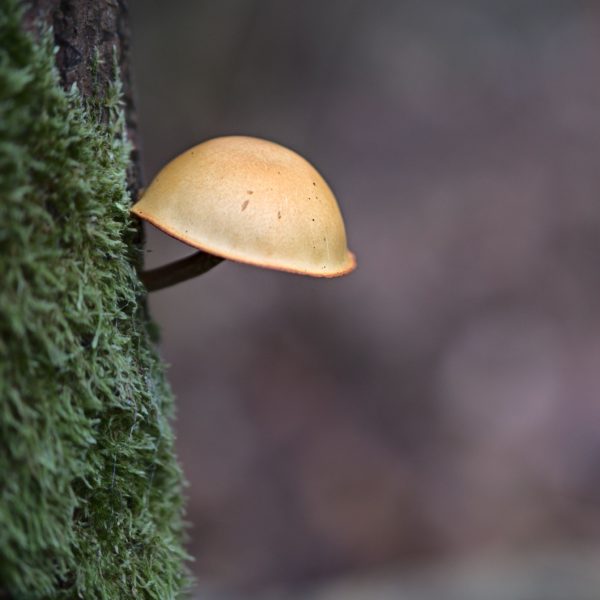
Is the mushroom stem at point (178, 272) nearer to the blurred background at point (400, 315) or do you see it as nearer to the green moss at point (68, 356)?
the green moss at point (68, 356)

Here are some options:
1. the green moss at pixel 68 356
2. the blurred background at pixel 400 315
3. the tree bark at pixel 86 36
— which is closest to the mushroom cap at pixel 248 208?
the green moss at pixel 68 356

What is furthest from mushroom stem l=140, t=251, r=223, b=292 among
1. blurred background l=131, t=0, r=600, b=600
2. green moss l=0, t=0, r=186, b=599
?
blurred background l=131, t=0, r=600, b=600

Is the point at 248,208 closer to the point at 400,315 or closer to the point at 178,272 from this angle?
the point at 178,272

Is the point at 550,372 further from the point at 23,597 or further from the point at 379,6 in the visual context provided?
the point at 23,597

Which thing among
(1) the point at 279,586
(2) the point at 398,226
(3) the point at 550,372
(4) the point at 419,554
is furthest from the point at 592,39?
(1) the point at 279,586

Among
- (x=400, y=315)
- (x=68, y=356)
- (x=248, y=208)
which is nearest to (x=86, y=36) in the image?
(x=248, y=208)

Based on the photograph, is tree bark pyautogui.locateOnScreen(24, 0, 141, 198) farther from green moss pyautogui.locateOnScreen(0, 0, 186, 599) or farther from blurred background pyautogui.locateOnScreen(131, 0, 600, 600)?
blurred background pyautogui.locateOnScreen(131, 0, 600, 600)
